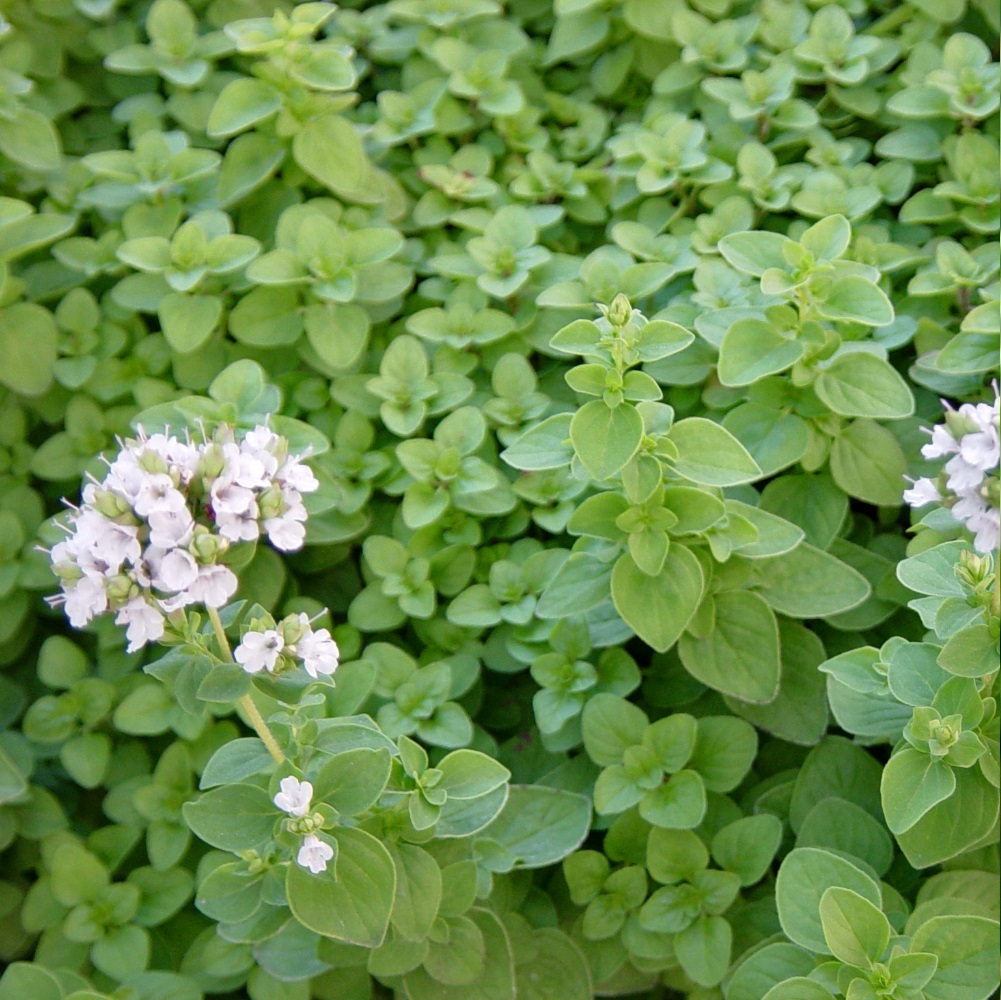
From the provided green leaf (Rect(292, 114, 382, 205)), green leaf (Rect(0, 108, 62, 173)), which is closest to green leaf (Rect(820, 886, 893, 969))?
green leaf (Rect(292, 114, 382, 205))

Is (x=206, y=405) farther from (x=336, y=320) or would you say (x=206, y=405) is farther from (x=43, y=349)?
(x=43, y=349)

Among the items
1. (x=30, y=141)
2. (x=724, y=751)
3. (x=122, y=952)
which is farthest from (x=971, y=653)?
(x=30, y=141)

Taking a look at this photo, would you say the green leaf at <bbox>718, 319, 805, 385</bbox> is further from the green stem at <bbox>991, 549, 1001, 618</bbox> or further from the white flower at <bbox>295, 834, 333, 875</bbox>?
the white flower at <bbox>295, 834, 333, 875</bbox>

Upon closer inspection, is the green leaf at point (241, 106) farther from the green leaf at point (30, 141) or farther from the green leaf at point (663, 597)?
the green leaf at point (663, 597)

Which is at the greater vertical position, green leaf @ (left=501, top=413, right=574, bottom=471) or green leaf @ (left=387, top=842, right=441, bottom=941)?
green leaf @ (left=501, top=413, right=574, bottom=471)

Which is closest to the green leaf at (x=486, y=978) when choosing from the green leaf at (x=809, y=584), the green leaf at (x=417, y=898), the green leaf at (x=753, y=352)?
the green leaf at (x=417, y=898)

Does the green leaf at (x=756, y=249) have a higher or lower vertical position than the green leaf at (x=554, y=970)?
higher
